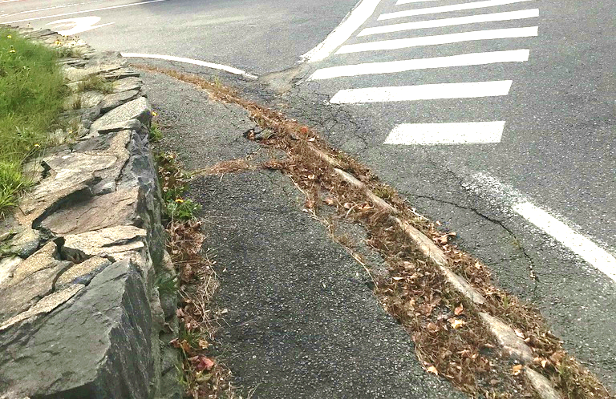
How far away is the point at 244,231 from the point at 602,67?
5328 millimetres

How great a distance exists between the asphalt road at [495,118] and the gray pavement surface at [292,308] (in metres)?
1.18

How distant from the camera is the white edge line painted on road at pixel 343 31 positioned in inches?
390

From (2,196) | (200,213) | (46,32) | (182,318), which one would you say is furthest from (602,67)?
(46,32)

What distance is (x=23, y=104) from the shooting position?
221 inches

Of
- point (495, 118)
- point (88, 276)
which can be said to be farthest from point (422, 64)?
point (88, 276)

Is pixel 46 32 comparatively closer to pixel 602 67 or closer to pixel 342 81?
pixel 342 81

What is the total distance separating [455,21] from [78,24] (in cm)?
993

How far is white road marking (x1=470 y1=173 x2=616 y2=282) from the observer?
4402 millimetres

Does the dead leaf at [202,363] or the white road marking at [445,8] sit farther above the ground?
the white road marking at [445,8]

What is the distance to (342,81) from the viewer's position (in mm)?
8555

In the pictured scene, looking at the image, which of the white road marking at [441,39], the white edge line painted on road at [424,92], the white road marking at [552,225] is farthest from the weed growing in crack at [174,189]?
the white road marking at [441,39]

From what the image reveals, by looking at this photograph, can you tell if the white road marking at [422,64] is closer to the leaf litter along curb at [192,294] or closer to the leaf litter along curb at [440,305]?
the leaf litter along curb at [440,305]

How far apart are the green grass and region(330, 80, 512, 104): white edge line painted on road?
11.3ft

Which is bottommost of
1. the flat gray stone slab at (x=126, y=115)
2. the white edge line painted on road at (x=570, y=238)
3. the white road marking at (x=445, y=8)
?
the white edge line painted on road at (x=570, y=238)
